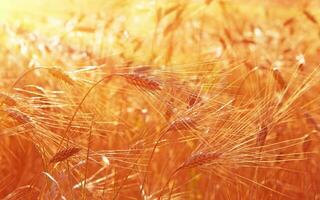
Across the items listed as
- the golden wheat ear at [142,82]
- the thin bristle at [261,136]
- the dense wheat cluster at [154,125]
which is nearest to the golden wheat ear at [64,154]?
the dense wheat cluster at [154,125]

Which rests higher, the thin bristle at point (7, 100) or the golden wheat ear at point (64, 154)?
the thin bristle at point (7, 100)

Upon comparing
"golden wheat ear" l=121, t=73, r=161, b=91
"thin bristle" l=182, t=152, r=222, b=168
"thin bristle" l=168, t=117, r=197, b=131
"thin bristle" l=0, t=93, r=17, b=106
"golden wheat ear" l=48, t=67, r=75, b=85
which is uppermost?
"golden wheat ear" l=48, t=67, r=75, b=85

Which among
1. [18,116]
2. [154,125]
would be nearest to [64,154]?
[18,116]

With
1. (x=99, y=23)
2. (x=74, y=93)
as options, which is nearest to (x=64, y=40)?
(x=99, y=23)

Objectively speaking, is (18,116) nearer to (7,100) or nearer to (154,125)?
(7,100)

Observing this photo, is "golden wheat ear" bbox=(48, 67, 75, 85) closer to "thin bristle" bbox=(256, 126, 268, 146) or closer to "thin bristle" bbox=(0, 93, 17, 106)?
"thin bristle" bbox=(0, 93, 17, 106)

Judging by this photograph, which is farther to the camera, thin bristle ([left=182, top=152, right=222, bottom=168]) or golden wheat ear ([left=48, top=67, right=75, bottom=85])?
golden wheat ear ([left=48, top=67, right=75, bottom=85])

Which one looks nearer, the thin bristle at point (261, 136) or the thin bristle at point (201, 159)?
the thin bristle at point (201, 159)

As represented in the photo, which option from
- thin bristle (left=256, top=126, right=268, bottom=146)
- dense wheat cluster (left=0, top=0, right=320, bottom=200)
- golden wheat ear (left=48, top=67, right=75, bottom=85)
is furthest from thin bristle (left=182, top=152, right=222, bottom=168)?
golden wheat ear (left=48, top=67, right=75, bottom=85)

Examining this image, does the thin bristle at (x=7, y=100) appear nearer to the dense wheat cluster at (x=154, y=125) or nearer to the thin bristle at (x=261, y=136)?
the dense wheat cluster at (x=154, y=125)
